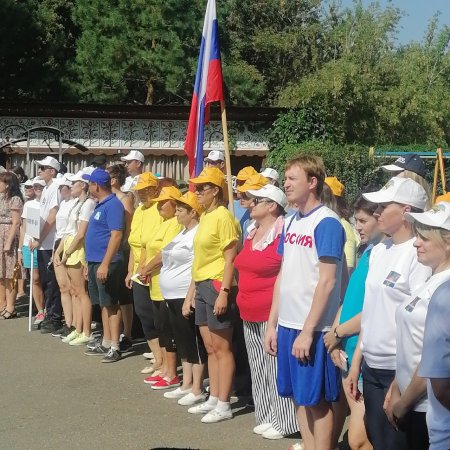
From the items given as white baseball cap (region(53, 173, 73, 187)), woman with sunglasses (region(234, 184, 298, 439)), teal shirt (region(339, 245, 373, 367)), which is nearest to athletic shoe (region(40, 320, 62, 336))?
white baseball cap (region(53, 173, 73, 187))

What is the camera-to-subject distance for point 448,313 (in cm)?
341

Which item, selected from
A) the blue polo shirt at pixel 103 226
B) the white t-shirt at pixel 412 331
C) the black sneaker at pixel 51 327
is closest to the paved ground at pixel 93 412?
the blue polo shirt at pixel 103 226

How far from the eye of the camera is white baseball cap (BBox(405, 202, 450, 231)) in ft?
12.2

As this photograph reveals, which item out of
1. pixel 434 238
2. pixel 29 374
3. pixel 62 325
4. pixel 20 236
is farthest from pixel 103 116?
pixel 434 238

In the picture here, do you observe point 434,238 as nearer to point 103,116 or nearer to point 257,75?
point 103,116

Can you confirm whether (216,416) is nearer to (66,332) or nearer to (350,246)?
(350,246)

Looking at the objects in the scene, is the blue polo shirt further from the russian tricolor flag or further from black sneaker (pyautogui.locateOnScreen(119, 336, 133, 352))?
black sneaker (pyautogui.locateOnScreen(119, 336, 133, 352))

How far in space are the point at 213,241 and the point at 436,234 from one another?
139 inches

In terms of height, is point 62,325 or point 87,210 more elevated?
point 87,210

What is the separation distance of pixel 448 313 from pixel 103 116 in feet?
71.5

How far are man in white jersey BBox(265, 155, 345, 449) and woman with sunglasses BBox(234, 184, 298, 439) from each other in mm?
945

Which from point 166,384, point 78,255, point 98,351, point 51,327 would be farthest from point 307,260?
point 51,327

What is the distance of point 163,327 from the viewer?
834 centimetres

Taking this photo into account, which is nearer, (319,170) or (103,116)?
(319,170)
